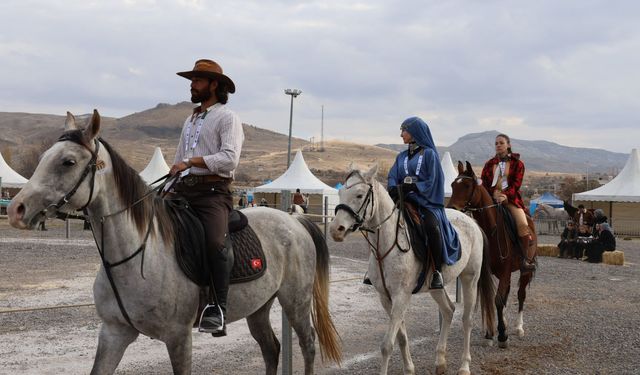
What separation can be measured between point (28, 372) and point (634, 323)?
8.53 meters

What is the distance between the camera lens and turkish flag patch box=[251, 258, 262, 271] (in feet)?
14.1

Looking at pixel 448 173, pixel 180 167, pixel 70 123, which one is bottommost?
pixel 180 167

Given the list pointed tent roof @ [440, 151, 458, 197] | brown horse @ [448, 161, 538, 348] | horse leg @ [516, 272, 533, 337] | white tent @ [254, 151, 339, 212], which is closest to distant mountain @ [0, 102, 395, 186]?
white tent @ [254, 151, 339, 212]

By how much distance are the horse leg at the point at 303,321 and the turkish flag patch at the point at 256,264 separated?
1.77 ft

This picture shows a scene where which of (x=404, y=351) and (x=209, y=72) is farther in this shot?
(x=404, y=351)

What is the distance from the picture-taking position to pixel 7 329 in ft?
24.5

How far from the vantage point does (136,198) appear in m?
3.71

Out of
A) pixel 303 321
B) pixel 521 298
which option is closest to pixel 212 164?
pixel 303 321

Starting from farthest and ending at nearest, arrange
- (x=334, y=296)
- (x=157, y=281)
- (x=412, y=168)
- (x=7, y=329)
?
(x=334, y=296), (x=7, y=329), (x=412, y=168), (x=157, y=281)

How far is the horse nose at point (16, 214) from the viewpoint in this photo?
10.00 feet

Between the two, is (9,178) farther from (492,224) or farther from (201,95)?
(201,95)

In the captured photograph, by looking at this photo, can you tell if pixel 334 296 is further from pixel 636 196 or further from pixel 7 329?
pixel 636 196

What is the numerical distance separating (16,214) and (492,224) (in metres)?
6.03

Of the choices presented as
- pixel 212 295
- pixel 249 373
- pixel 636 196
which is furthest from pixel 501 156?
pixel 636 196
